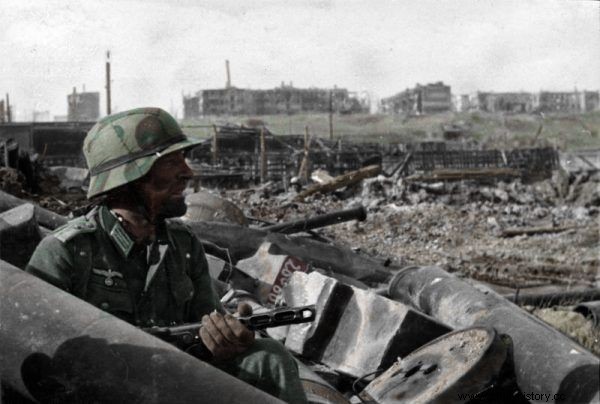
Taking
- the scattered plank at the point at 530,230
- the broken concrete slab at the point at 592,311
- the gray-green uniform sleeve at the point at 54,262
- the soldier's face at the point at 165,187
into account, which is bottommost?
the scattered plank at the point at 530,230

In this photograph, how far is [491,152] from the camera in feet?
97.3

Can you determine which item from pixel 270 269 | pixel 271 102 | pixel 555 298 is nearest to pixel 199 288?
pixel 270 269

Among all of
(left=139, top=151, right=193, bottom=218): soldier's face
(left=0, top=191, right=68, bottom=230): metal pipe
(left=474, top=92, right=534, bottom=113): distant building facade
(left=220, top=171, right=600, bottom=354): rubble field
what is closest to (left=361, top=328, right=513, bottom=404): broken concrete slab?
(left=139, top=151, right=193, bottom=218): soldier's face

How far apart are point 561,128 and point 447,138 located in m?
7.14

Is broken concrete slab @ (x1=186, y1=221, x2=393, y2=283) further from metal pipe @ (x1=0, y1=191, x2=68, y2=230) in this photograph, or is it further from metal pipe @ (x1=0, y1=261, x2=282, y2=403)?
metal pipe @ (x1=0, y1=261, x2=282, y2=403)

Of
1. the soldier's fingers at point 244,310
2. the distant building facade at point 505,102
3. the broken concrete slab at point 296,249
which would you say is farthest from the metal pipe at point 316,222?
the distant building facade at point 505,102

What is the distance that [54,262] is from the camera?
2750 millimetres

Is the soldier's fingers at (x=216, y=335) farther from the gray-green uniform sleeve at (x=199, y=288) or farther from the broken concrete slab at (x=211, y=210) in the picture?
the broken concrete slab at (x=211, y=210)

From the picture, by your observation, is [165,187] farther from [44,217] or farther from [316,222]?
[316,222]

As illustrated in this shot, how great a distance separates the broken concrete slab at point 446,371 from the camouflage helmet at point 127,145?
1424 millimetres

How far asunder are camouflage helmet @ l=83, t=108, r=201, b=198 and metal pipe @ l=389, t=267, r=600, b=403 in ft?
5.72

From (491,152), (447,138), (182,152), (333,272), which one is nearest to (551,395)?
(182,152)

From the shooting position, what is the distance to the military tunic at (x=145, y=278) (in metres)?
2.62

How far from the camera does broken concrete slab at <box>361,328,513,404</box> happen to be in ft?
10.4
